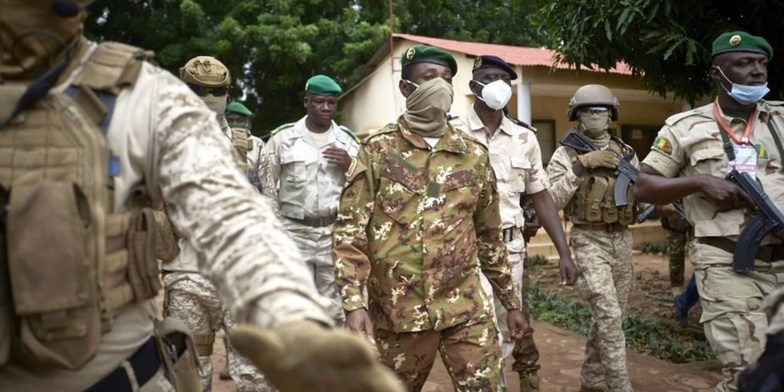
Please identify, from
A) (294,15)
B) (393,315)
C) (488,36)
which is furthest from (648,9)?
(488,36)

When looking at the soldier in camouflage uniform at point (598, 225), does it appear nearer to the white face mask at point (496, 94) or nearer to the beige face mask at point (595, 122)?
the beige face mask at point (595, 122)

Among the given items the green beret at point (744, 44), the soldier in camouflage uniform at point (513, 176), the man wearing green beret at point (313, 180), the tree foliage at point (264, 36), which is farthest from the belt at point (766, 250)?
the tree foliage at point (264, 36)

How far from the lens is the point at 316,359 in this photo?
1239 millimetres

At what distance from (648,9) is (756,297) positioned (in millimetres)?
3384

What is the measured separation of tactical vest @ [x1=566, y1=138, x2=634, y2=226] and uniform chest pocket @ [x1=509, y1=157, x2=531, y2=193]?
815 millimetres

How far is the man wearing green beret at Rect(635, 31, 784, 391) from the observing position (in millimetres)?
4020

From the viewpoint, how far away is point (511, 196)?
532 centimetres

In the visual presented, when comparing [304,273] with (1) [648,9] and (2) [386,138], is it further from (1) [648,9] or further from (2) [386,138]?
(1) [648,9]

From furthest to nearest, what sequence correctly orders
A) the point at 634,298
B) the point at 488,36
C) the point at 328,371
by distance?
the point at 488,36, the point at 634,298, the point at 328,371

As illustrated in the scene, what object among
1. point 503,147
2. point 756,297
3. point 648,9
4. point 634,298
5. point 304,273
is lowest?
point 634,298

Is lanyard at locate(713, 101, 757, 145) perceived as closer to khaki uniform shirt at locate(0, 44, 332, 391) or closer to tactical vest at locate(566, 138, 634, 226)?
tactical vest at locate(566, 138, 634, 226)

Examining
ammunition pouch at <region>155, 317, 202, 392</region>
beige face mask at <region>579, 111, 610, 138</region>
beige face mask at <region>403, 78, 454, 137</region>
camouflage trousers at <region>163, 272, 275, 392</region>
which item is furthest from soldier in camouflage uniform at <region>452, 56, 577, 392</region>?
ammunition pouch at <region>155, 317, 202, 392</region>

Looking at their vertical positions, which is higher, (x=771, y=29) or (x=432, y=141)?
(x=771, y=29)

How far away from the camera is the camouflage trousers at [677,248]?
9.16 m
